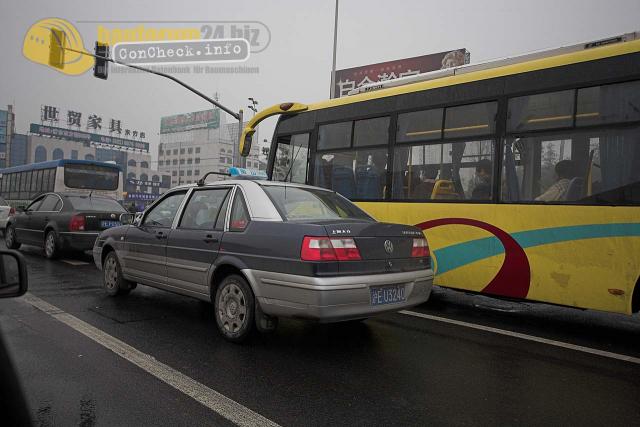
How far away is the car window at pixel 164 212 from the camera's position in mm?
5402

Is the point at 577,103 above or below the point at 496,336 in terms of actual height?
above

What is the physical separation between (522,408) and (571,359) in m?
1.41

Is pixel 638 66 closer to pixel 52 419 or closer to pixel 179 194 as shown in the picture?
pixel 179 194

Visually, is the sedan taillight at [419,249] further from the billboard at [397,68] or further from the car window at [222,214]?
the billboard at [397,68]

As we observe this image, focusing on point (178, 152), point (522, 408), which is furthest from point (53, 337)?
point (178, 152)

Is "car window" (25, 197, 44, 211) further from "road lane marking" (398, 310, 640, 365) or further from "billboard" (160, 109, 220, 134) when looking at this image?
"billboard" (160, 109, 220, 134)

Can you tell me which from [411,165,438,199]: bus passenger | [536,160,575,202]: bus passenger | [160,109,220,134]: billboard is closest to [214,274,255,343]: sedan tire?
[411,165,438,199]: bus passenger

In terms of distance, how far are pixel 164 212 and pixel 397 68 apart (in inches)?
1864

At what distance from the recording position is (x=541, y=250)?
5.20 m

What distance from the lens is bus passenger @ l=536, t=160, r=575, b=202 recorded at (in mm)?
5078

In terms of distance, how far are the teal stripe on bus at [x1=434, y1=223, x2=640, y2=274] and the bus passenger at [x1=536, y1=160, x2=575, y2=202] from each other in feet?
1.19

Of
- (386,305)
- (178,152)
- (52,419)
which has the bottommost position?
(52,419)

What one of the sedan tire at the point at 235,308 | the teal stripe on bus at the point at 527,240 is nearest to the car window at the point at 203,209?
the sedan tire at the point at 235,308

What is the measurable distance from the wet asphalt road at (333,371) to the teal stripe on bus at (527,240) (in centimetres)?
75
